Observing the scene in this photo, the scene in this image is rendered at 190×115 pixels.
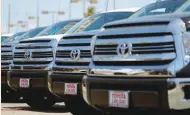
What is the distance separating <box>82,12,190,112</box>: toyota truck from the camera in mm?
4582

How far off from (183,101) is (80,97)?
8.26ft

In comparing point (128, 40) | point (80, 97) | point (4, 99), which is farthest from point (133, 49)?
point (4, 99)

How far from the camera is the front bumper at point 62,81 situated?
663 cm

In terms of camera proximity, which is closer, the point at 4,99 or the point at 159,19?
the point at 159,19

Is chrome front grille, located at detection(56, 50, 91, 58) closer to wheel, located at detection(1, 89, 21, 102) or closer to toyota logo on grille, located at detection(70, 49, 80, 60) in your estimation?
toyota logo on grille, located at detection(70, 49, 80, 60)

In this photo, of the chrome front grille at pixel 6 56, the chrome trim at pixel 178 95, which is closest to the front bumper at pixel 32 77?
the chrome front grille at pixel 6 56

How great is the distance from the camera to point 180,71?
4559mm

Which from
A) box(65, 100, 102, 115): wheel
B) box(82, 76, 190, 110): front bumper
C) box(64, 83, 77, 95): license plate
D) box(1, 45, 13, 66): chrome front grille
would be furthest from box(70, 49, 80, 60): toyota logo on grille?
box(1, 45, 13, 66): chrome front grille

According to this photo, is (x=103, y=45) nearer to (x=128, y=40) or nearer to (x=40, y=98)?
(x=128, y=40)

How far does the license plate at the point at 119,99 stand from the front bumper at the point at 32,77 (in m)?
3.12

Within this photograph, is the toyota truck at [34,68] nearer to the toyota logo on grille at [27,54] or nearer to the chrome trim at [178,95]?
the toyota logo on grille at [27,54]

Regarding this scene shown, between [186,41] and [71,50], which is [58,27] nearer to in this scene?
[71,50]

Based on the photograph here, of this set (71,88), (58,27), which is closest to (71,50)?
(71,88)

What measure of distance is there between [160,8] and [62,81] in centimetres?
172
